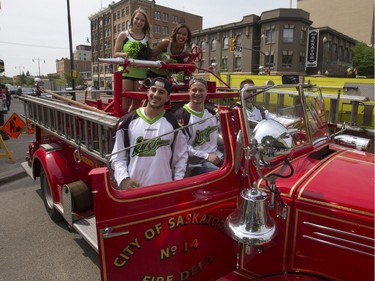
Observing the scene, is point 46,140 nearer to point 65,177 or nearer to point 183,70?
point 65,177

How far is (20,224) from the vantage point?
13.1ft

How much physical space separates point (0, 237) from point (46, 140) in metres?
1.37

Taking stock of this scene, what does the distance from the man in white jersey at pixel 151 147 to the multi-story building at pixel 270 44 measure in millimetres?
37369

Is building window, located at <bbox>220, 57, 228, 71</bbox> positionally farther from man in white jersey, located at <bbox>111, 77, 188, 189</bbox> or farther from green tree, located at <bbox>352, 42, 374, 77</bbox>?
man in white jersey, located at <bbox>111, 77, 188, 189</bbox>

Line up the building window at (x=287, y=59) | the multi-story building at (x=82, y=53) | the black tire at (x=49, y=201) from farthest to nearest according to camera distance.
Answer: the multi-story building at (x=82, y=53)
the building window at (x=287, y=59)
the black tire at (x=49, y=201)

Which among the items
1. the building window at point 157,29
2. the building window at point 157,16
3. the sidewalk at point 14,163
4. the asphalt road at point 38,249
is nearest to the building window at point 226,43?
the building window at point 157,29

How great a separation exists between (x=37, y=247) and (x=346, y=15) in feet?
253

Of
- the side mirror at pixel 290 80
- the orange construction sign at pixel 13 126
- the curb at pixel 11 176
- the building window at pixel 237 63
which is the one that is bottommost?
the curb at pixel 11 176

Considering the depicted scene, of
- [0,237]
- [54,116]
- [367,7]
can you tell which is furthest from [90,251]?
[367,7]

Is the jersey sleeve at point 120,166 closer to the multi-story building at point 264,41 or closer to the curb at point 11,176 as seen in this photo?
the curb at point 11,176

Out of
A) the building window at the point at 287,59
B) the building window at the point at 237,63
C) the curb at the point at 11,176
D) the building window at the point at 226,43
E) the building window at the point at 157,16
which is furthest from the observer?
the building window at the point at 157,16

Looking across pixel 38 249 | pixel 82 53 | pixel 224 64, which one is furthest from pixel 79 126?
pixel 82 53

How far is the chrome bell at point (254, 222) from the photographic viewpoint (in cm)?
157

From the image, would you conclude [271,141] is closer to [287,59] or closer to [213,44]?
[287,59]
